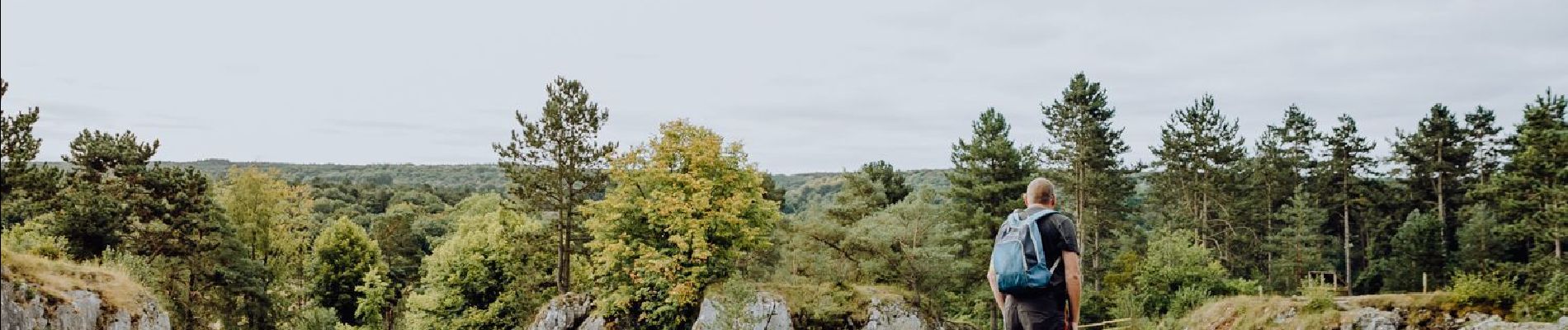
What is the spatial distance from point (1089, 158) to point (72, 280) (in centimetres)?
3296

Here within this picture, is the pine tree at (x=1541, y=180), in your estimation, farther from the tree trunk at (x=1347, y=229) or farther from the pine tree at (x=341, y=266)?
the pine tree at (x=341, y=266)

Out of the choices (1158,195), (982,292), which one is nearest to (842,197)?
(982,292)

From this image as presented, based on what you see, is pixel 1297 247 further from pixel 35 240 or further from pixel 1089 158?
pixel 35 240

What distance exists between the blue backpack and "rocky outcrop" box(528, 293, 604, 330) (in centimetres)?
2086

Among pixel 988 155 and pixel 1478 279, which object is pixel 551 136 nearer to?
pixel 988 155

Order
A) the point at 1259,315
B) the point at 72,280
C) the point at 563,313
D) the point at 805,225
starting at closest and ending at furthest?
the point at 72,280 → the point at 563,313 → the point at 1259,315 → the point at 805,225

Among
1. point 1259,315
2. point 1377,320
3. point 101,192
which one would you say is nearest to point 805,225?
point 1259,315

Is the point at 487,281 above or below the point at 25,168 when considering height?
below

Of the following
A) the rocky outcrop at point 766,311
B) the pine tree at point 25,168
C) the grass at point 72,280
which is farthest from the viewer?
the rocky outcrop at point 766,311

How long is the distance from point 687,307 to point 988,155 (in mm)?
15534

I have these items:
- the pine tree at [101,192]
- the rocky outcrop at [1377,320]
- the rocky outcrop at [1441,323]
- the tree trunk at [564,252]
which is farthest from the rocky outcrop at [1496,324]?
the pine tree at [101,192]

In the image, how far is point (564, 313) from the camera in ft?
82.4

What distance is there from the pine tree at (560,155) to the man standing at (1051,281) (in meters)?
23.4

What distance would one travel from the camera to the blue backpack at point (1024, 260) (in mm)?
5883
